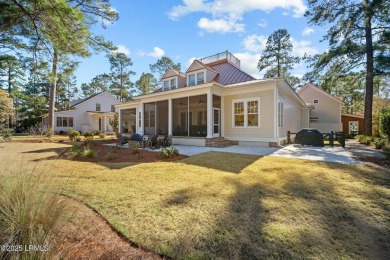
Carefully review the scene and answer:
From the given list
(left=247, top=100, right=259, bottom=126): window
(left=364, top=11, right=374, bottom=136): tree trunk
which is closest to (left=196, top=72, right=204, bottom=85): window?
(left=247, top=100, right=259, bottom=126): window

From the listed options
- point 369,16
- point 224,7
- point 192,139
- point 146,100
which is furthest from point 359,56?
point 146,100

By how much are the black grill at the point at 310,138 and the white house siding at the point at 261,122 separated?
2.49 m

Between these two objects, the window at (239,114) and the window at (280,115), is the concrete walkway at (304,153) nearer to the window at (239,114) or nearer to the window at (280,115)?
the window at (239,114)

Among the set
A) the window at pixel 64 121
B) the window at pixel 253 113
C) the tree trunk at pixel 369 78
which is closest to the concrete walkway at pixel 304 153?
the window at pixel 253 113

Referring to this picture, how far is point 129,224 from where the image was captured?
294cm

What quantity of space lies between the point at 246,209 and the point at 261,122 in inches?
365

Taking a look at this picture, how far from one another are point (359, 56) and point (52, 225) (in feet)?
72.6

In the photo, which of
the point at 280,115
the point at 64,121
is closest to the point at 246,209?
the point at 280,115

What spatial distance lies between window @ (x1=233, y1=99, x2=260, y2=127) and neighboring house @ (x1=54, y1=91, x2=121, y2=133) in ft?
76.4

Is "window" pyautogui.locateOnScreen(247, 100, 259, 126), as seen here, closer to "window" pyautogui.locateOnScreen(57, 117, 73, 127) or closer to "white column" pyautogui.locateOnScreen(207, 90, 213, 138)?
"white column" pyautogui.locateOnScreen(207, 90, 213, 138)

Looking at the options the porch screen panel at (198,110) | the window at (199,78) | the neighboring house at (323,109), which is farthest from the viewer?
the neighboring house at (323,109)

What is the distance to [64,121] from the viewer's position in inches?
1179

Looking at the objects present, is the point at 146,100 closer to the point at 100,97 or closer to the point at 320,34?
the point at 320,34

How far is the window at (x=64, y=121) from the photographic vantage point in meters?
29.3
